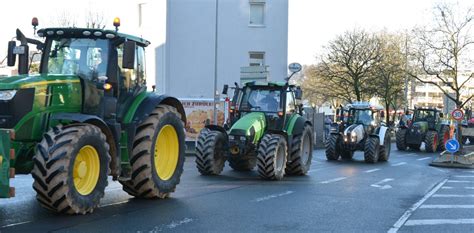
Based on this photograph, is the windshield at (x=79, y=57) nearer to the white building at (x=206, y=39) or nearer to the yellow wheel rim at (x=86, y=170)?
the yellow wheel rim at (x=86, y=170)

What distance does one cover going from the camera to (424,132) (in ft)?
96.6

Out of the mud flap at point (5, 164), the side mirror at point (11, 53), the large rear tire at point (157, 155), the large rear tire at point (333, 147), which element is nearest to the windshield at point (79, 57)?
Result: the side mirror at point (11, 53)

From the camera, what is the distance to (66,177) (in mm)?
7141

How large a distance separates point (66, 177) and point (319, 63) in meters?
40.9

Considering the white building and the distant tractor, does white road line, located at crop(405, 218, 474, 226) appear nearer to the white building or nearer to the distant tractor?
the distant tractor

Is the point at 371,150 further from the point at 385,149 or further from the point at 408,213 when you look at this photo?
the point at 408,213

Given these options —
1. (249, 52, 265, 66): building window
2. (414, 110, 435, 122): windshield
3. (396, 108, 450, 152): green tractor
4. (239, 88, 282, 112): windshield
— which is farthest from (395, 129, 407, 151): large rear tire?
(239, 88, 282, 112): windshield

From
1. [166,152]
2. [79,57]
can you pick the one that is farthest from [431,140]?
[79,57]

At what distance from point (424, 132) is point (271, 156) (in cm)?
1912

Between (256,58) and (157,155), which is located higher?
(256,58)

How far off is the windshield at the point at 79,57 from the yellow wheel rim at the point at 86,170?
1421 mm

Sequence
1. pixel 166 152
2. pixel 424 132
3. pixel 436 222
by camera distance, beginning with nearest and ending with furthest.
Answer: pixel 436 222
pixel 166 152
pixel 424 132

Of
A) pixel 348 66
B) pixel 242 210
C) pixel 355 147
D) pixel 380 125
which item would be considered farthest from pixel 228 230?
pixel 348 66

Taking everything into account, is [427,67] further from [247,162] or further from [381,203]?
[381,203]
